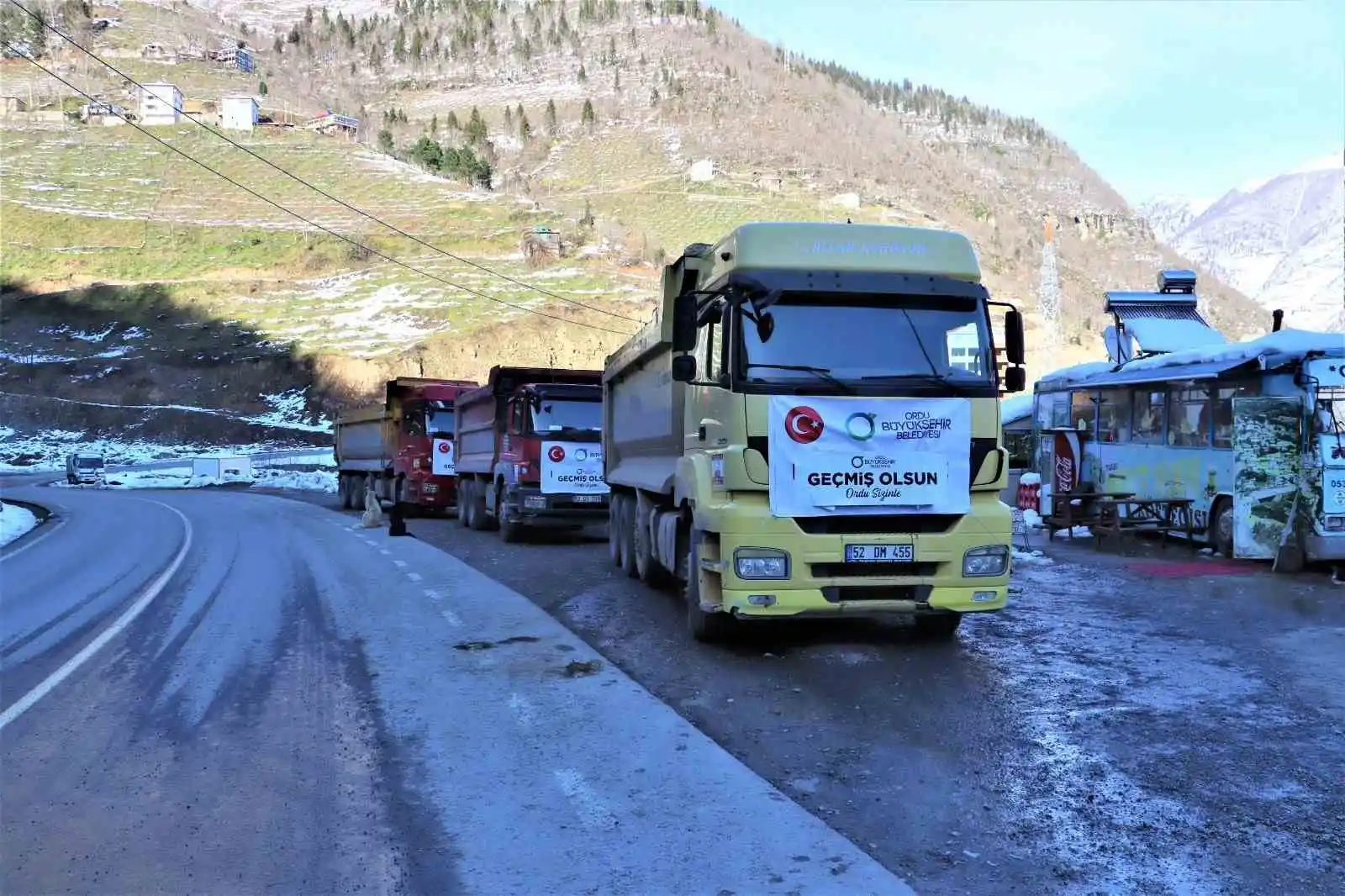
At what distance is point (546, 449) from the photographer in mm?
17484

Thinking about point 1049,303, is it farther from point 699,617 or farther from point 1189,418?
point 699,617

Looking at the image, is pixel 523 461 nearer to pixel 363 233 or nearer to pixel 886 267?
pixel 886 267

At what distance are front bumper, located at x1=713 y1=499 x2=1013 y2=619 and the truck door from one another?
274 inches

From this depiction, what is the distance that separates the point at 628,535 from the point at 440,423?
1286 cm

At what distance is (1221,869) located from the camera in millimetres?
3971

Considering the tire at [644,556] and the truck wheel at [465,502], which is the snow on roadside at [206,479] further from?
the tire at [644,556]

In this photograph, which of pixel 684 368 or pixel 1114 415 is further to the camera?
pixel 1114 415

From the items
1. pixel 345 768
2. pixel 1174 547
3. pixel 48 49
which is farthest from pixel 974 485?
A: pixel 48 49

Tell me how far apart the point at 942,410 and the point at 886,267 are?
3.82ft

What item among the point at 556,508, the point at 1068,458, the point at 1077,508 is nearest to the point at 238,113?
the point at 556,508

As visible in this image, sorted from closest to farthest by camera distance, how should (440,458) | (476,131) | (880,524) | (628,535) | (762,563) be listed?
(762,563) < (880,524) < (628,535) < (440,458) < (476,131)

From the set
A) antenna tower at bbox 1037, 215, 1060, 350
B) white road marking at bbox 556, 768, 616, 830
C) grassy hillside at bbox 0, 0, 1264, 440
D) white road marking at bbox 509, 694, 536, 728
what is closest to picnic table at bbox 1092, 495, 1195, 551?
white road marking at bbox 509, 694, 536, 728

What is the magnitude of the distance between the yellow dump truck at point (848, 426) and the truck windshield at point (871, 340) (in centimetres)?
1

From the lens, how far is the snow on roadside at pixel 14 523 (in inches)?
837
